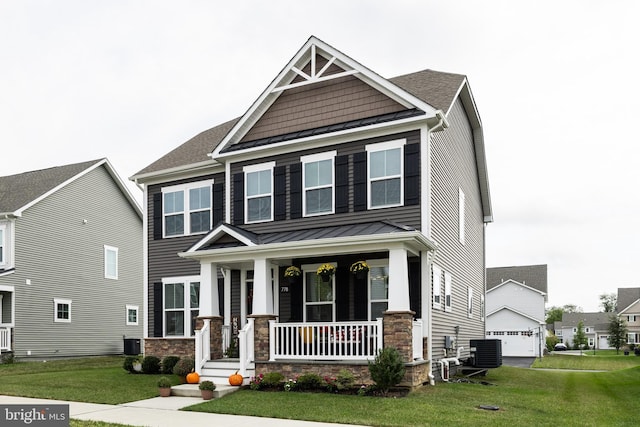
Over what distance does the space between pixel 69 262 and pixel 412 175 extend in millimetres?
17552

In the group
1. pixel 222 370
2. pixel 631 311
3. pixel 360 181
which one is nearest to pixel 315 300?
pixel 222 370

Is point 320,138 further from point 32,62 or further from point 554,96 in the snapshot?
point 32,62

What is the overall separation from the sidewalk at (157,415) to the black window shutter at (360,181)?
578 centimetres

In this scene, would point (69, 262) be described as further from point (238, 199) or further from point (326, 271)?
point (326, 271)

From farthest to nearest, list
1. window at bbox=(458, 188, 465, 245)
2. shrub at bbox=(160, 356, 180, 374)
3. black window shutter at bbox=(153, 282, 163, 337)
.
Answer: window at bbox=(458, 188, 465, 245), black window shutter at bbox=(153, 282, 163, 337), shrub at bbox=(160, 356, 180, 374)

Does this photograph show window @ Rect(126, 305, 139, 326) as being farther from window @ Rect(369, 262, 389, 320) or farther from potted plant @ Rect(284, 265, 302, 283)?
window @ Rect(369, 262, 389, 320)

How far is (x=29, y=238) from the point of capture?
2411 centimetres

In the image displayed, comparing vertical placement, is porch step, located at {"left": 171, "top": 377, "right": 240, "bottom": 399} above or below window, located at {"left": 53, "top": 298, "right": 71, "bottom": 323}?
below

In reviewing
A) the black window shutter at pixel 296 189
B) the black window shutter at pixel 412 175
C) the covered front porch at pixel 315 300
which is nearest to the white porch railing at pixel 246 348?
the covered front porch at pixel 315 300

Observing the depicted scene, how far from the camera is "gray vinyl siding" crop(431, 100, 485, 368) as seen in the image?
15.2 meters

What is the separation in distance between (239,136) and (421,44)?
5604 millimetres

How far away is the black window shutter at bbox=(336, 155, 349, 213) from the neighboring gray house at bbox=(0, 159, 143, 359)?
1448 cm

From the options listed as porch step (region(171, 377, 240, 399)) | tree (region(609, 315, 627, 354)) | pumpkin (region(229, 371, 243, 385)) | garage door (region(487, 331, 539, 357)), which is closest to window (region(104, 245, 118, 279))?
porch step (region(171, 377, 240, 399))

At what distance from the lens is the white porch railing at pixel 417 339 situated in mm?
Answer: 12969
